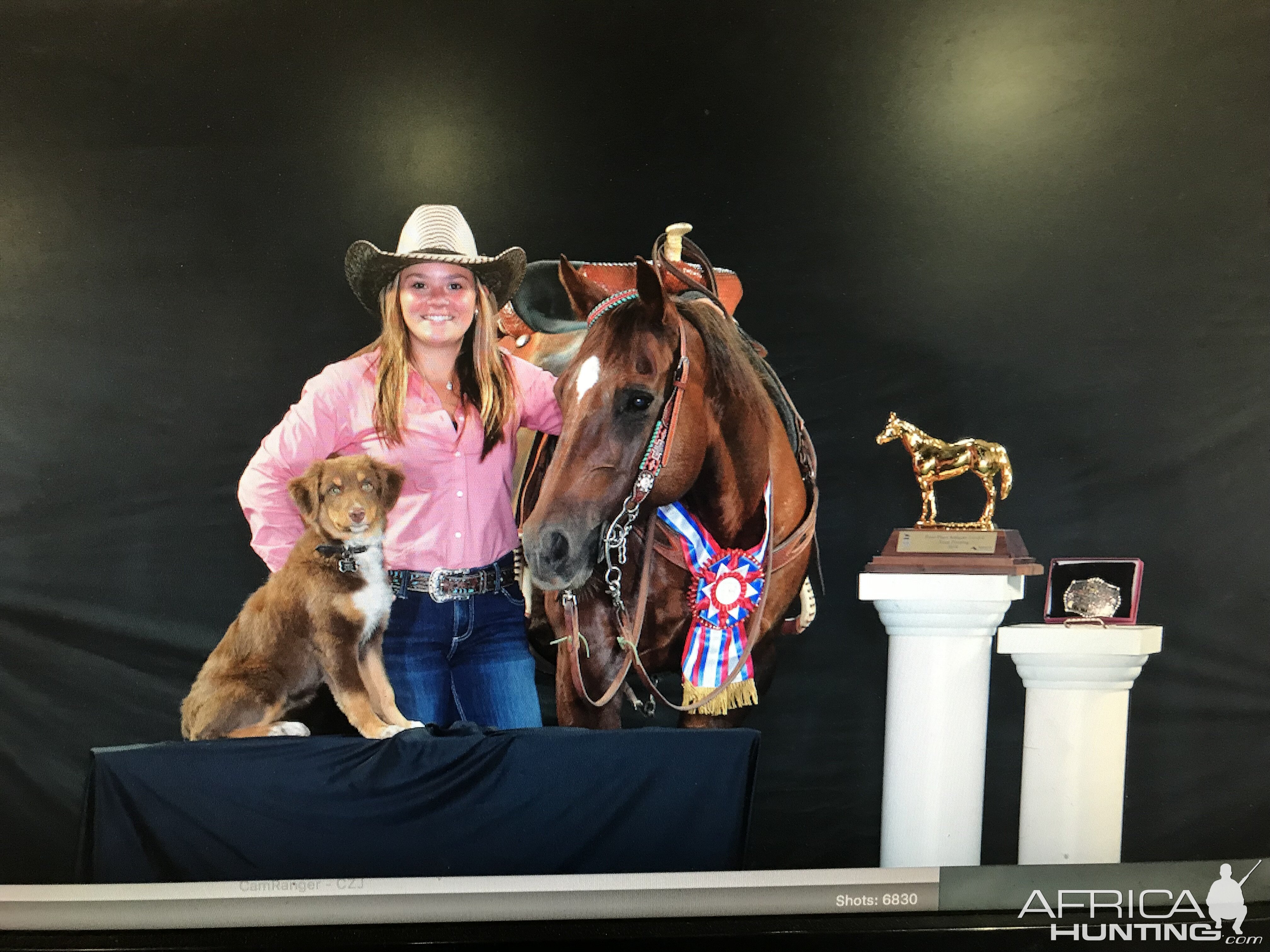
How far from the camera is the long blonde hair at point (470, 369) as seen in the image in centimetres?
242

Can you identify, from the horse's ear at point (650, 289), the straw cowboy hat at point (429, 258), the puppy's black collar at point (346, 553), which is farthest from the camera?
the straw cowboy hat at point (429, 258)

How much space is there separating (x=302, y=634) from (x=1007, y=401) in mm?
1961

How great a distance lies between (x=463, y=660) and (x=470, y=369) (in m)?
0.74

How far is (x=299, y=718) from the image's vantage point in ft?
7.79

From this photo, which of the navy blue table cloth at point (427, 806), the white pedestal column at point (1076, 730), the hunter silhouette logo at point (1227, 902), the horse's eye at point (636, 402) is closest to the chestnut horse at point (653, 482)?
the horse's eye at point (636, 402)

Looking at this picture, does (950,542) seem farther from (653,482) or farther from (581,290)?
(581,290)

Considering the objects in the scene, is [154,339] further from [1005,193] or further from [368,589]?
→ [1005,193]

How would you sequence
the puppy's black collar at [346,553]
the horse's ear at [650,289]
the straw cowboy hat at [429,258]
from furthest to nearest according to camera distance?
the straw cowboy hat at [429,258]
the puppy's black collar at [346,553]
the horse's ear at [650,289]

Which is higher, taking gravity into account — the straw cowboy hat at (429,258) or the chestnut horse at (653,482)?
the straw cowboy hat at (429,258)

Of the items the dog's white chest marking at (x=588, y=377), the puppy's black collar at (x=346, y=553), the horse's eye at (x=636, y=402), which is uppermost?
the dog's white chest marking at (x=588, y=377)

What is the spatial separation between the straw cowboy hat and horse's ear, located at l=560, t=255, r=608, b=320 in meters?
0.19

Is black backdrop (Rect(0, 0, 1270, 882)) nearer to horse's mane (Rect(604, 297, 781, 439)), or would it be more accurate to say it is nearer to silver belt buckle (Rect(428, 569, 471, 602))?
horse's mane (Rect(604, 297, 781, 439))

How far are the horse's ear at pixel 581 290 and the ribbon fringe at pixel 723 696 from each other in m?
0.98

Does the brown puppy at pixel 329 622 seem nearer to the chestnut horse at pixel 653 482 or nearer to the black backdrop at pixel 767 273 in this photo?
the black backdrop at pixel 767 273
